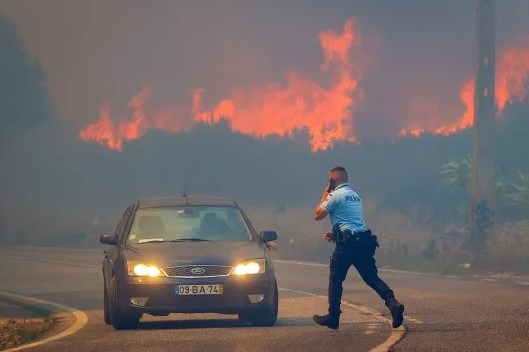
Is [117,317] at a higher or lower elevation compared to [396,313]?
lower

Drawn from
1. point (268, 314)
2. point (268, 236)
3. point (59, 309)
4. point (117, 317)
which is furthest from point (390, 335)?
point (59, 309)

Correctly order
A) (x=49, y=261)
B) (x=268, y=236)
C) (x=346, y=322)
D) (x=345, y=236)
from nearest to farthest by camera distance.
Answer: (x=345, y=236) → (x=346, y=322) → (x=268, y=236) → (x=49, y=261)

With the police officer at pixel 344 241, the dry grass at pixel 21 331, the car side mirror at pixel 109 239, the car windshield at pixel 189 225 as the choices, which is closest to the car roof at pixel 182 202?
the car windshield at pixel 189 225

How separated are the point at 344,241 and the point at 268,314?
161cm

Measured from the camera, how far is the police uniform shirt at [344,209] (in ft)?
49.3

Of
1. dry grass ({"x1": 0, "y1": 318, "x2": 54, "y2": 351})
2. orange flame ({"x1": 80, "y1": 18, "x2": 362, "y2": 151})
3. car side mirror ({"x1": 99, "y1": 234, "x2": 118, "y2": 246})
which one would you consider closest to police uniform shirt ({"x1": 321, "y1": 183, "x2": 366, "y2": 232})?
car side mirror ({"x1": 99, "y1": 234, "x2": 118, "y2": 246})

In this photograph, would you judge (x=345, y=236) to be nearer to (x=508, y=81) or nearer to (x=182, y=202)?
(x=182, y=202)

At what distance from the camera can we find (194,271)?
15.7 m

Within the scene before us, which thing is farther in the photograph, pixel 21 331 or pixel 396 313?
pixel 21 331

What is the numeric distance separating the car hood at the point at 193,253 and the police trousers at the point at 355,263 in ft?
4.28

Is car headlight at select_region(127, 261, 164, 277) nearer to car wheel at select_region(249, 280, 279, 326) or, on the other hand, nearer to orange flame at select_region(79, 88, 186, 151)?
car wheel at select_region(249, 280, 279, 326)

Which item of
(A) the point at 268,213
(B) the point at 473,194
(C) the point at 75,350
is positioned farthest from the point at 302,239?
(C) the point at 75,350

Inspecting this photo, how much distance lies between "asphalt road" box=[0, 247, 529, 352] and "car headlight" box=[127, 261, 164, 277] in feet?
2.19

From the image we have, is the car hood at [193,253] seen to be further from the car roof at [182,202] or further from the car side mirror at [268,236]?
the car roof at [182,202]
